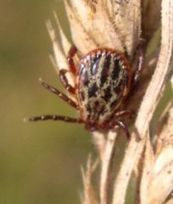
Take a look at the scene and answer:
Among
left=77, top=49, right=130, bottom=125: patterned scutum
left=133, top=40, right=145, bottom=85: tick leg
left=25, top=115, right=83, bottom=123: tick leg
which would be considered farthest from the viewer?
left=25, top=115, right=83, bottom=123: tick leg

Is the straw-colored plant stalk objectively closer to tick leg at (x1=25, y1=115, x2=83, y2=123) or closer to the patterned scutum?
the patterned scutum

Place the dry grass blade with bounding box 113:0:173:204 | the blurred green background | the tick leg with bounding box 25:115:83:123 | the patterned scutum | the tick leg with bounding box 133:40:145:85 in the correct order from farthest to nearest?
the blurred green background
the tick leg with bounding box 25:115:83:123
the patterned scutum
the tick leg with bounding box 133:40:145:85
the dry grass blade with bounding box 113:0:173:204

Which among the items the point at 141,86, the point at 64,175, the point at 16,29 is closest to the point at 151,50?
the point at 141,86

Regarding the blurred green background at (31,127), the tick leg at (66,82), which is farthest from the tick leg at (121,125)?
the blurred green background at (31,127)

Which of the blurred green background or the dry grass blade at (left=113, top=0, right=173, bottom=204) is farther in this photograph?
the blurred green background

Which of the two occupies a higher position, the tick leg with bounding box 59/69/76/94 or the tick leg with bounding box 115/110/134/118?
the tick leg with bounding box 59/69/76/94

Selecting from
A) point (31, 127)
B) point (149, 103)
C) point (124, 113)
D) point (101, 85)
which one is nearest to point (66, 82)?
point (101, 85)

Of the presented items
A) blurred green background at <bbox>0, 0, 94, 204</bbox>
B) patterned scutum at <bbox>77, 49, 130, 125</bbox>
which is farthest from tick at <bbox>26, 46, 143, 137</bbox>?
blurred green background at <bbox>0, 0, 94, 204</bbox>

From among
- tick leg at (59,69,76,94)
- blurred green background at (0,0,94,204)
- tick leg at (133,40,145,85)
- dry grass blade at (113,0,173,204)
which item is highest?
blurred green background at (0,0,94,204)
